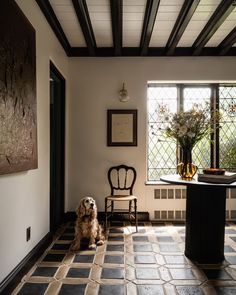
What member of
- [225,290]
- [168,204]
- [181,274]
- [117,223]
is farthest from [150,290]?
[168,204]

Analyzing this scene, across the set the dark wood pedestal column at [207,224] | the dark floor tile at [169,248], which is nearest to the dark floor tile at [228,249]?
the dark wood pedestal column at [207,224]

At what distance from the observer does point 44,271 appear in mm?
2432

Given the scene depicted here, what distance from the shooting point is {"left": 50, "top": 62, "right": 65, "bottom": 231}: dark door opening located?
145 inches

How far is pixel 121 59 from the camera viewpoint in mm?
4254

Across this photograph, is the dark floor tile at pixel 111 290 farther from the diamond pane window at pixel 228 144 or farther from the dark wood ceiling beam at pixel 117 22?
the diamond pane window at pixel 228 144

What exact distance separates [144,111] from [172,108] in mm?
483

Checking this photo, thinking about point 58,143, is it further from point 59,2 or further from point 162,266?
point 162,266

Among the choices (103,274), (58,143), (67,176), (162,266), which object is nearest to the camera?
(103,274)

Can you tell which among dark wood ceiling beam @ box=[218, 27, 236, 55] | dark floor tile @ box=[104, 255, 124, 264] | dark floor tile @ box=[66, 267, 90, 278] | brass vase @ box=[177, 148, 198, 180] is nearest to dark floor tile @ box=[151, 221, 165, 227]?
dark floor tile @ box=[104, 255, 124, 264]

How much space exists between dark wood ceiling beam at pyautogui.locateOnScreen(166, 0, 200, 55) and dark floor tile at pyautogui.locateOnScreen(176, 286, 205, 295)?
2577 millimetres

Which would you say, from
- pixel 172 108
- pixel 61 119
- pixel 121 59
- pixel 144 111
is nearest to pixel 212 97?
pixel 172 108

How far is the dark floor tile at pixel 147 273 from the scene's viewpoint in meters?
2.32

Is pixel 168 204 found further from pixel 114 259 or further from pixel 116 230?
pixel 114 259

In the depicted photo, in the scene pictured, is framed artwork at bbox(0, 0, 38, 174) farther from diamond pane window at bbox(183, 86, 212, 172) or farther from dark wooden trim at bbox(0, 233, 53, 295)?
diamond pane window at bbox(183, 86, 212, 172)
